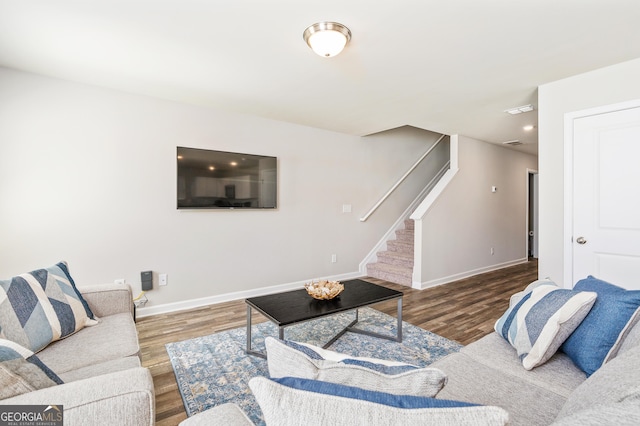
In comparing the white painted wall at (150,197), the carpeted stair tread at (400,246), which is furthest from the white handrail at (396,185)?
the carpeted stair tread at (400,246)

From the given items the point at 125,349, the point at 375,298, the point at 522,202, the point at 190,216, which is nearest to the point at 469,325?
the point at 375,298

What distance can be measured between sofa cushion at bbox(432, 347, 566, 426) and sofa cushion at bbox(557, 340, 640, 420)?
9.6 inches

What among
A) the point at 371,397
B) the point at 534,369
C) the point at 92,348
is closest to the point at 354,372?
the point at 371,397

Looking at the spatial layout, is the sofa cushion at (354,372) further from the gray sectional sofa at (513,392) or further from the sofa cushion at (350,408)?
the sofa cushion at (350,408)

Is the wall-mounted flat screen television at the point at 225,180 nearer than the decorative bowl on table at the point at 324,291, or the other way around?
the decorative bowl on table at the point at 324,291

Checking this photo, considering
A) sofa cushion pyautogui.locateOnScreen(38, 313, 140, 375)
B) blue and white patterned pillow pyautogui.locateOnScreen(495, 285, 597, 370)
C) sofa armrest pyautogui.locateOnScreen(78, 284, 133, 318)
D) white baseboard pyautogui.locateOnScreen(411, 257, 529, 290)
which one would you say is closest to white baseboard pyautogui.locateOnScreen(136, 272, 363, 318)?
sofa armrest pyautogui.locateOnScreen(78, 284, 133, 318)

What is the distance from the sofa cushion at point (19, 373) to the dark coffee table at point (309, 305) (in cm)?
118

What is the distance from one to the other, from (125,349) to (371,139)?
4.24 meters

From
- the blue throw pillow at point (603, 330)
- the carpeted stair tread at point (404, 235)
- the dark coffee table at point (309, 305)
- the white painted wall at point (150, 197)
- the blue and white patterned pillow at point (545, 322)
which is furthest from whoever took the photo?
the carpeted stair tread at point (404, 235)

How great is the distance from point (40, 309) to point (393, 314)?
278cm

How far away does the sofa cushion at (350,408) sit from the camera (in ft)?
1.72

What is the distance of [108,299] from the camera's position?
2.06m

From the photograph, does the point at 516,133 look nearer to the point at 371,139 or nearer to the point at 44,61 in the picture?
the point at 371,139

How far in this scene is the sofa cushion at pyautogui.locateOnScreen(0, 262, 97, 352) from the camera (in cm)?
147
